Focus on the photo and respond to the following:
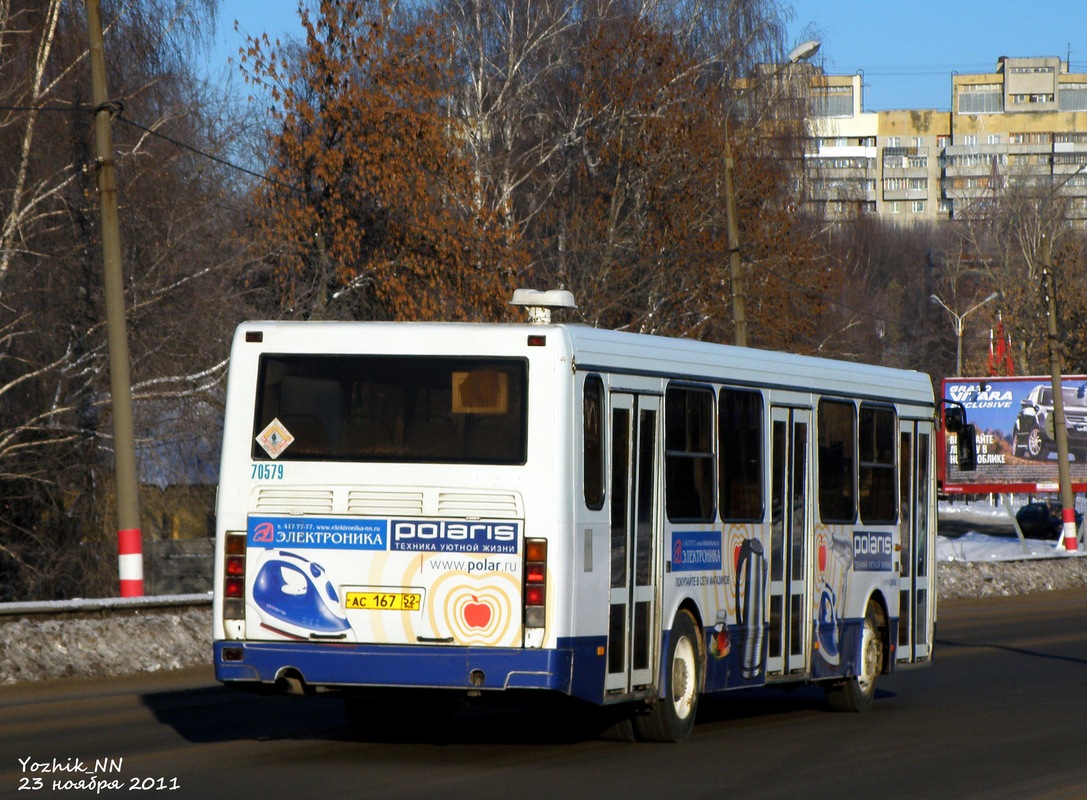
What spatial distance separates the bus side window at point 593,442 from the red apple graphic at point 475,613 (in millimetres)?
879

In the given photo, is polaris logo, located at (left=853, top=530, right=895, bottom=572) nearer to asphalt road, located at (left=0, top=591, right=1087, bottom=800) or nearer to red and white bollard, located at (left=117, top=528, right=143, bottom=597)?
asphalt road, located at (left=0, top=591, right=1087, bottom=800)

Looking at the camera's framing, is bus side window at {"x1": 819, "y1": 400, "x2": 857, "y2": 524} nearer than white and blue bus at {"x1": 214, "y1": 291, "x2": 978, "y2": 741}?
No

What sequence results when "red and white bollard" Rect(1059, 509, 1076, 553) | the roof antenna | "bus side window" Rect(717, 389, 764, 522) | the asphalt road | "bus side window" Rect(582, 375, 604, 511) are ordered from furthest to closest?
"red and white bollard" Rect(1059, 509, 1076, 553) < "bus side window" Rect(717, 389, 764, 522) < the roof antenna < "bus side window" Rect(582, 375, 604, 511) < the asphalt road

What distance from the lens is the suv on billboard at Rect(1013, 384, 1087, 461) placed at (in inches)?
2207

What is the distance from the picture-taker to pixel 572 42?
39.0m

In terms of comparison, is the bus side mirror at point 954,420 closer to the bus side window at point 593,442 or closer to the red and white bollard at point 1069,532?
the bus side window at point 593,442

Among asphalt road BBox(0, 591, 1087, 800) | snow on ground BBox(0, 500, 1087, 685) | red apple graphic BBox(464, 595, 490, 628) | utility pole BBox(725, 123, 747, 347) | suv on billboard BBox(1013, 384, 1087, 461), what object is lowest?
asphalt road BBox(0, 591, 1087, 800)

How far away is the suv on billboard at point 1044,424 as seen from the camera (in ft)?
184

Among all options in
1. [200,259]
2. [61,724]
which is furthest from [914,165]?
[61,724]

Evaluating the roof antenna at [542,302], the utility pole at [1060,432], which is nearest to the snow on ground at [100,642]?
the roof antenna at [542,302]

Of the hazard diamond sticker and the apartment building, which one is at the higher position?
the apartment building

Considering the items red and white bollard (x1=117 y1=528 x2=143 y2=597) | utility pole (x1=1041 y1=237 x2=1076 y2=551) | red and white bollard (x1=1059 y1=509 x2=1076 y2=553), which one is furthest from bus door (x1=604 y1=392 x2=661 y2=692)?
utility pole (x1=1041 y1=237 x2=1076 y2=551)

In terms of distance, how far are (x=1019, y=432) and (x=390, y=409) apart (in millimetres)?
48526

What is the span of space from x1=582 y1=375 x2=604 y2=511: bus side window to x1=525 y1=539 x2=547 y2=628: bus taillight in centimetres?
49
